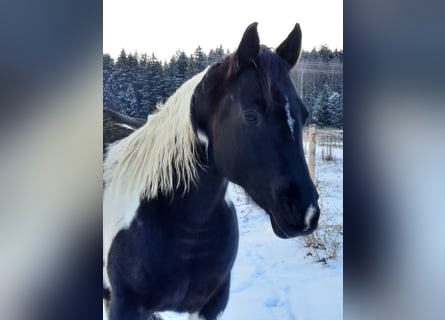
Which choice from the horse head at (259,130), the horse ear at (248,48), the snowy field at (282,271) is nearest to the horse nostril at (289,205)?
the horse head at (259,130)

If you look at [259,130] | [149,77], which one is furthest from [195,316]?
[149,77]

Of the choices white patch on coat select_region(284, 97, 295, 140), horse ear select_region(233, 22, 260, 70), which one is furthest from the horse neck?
horse ear select_region(233, 22, 260, 70)

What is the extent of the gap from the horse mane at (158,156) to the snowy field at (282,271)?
180 millimetres

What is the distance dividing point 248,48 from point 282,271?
2.46 ft

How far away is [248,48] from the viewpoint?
54.4 inches

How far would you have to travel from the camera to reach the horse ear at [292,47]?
4.78 ft

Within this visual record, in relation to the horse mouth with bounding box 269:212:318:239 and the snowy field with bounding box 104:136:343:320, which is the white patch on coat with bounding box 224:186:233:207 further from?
the horse mouth with bounding box 269:212:318:239

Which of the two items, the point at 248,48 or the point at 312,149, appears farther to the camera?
the point at 312,149

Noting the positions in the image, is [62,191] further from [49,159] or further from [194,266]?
[194,266]

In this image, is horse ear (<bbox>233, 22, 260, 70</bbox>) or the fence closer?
horse ear (<bbox>233, 22, 260, 70</bbox>)

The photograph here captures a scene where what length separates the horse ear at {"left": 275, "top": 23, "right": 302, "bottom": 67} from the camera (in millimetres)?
1457

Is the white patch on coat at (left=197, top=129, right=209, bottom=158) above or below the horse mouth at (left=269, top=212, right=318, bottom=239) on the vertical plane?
above

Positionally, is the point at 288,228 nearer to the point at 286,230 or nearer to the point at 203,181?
the point at 286,230

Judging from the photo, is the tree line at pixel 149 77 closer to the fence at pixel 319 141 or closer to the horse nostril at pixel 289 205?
the fence at pixel 319 141
